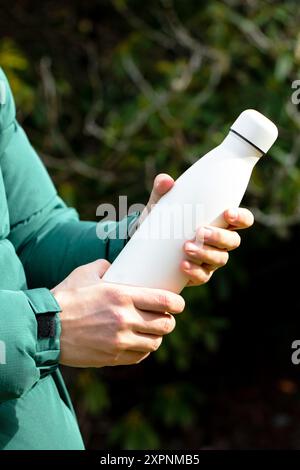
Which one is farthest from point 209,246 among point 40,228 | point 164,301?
point 40,228

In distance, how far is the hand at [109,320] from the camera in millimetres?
1258

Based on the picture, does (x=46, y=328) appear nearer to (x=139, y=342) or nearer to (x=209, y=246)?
(x=139, y=342)

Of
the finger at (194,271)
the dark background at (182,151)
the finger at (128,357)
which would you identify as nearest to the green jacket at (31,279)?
the finger at (128,357)

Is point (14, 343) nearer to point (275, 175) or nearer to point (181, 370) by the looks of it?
point (275, 175)

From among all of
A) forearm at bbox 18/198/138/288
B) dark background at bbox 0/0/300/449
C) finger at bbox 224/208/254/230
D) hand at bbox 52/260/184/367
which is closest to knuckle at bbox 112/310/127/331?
hand at bbox 52/260/184/367

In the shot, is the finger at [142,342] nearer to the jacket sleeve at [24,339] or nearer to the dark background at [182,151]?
the jacket sleeve at [24,339]

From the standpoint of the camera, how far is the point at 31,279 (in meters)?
1.66

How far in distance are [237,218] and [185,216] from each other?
0.09 meters

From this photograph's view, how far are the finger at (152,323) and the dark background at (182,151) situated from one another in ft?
5.77

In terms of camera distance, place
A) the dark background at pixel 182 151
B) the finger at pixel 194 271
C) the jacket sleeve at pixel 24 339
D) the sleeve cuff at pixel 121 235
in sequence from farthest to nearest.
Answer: the dark background at pixel 182 151
the sleeve cuff at pixel 121 235
the finger at pixel 194 271
the jacket sleeve at pixel 24 339

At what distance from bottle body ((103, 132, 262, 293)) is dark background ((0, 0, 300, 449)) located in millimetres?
1665

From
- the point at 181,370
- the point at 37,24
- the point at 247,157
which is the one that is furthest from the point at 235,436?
the point at 247,157

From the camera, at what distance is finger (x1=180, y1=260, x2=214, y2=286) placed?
4.30 feet

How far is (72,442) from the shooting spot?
1.46 metres
